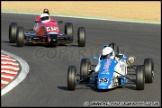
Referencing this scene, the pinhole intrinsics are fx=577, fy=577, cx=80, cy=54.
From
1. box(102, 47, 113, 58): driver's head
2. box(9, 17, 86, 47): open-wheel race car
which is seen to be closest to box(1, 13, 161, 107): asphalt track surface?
box(9, 17, 86, 47): open-wheel race car

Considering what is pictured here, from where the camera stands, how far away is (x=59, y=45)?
24188 mm

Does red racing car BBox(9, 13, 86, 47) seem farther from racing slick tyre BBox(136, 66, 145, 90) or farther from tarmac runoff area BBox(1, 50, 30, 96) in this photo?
racing slick tyre BBox(136, 66, 145, 90)

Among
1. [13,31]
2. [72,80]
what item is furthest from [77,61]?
[72,80]

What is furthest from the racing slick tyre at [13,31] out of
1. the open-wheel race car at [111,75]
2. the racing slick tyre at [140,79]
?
the racing slick tyre at [140,79]

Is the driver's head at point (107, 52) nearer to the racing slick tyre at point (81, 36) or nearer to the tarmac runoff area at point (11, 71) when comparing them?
the tarmac runoff area at point (11, 71)

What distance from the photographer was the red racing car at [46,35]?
2281cm

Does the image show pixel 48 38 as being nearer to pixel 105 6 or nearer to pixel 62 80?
pixel 62 80

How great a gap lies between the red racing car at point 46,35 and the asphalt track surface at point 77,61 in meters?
0.27

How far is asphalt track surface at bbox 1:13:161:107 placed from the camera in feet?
41.9

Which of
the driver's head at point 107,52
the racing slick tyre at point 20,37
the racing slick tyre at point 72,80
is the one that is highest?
the racing slick tyre at point 20,37

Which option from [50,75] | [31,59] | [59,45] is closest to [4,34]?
[59,45]

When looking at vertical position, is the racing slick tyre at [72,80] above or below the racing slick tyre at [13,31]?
below

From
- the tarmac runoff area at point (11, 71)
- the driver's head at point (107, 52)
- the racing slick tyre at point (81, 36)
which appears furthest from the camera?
the racing slick tyre at point (81, 36)

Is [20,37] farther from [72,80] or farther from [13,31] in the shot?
[72,80]
